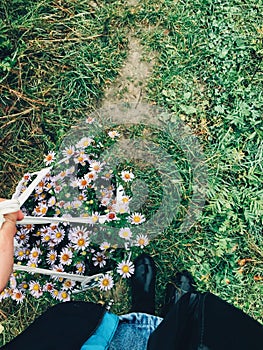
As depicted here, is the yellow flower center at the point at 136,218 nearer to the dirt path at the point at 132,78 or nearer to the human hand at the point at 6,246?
the dirt path at the point at 132,78

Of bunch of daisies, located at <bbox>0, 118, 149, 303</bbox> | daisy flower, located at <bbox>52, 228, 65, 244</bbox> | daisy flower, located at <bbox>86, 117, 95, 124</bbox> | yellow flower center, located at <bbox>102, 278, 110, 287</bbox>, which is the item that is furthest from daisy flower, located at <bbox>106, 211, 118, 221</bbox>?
daisy flower, located at <bbox>86, 117, 95, 124</bbox>

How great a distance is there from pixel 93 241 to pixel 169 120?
80 cm

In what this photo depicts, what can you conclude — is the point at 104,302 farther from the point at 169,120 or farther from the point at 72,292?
the point at 169,120

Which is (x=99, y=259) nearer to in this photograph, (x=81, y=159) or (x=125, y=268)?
(x=125, y=268)

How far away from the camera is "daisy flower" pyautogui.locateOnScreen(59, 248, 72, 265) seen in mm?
2191

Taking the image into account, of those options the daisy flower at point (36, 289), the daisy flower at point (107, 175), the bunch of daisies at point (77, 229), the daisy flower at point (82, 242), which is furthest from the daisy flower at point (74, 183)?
the daisy flower at point (36, 289)

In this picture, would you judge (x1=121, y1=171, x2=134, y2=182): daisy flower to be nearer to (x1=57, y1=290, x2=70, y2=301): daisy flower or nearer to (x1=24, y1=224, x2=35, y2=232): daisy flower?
(x1=24, y1=224, x2=35, y2=232): daisy flower

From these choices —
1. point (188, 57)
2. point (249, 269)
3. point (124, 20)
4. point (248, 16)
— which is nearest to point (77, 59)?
point (124, 20)

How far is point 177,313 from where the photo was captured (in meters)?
1.83

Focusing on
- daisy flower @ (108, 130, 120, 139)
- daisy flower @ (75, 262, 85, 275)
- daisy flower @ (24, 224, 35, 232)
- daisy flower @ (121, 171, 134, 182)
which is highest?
daisy flower @ (108, 130, 120, 139)

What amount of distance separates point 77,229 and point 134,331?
555 millimetres

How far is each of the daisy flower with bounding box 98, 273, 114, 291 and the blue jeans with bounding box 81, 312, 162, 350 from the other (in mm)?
175

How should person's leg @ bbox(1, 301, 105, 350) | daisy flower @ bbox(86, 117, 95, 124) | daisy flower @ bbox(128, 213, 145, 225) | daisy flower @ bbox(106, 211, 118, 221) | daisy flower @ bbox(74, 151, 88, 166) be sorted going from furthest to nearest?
daisy flower @ bbox(86, 117, 95, 124)
daisy flower @ bbox(128, 213, 145, 225)
daisy flower @ bbox(74, 151, 88, 166)
daisy flower @ bbox(106, 211, 118, 221)
person's leg @ bbox(1, 301, 105, 350)

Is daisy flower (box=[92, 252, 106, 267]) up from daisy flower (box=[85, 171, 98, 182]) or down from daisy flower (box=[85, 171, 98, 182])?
down
